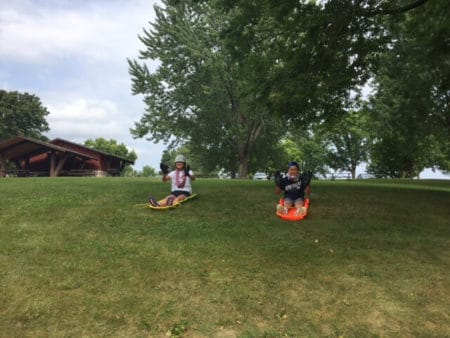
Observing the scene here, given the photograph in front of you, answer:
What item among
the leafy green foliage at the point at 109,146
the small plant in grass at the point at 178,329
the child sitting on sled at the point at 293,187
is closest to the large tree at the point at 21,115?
the leafy green foliage at the point at 109,146

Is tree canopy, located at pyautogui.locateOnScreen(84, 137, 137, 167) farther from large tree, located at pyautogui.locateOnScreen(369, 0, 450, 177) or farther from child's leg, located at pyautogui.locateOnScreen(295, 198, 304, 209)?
child's leg, located at pyautogui.locateOnScreen(295, 198, 304, 209)

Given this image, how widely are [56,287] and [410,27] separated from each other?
12.8 meters

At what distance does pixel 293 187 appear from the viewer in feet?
31.7

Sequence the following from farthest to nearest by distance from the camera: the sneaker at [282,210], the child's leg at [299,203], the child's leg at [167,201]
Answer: the child's leg at [167,201] < the child's leg at [299,203] < the sneaker at [282,210]

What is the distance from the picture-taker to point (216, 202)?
35.0 ft

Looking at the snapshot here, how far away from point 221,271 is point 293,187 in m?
3.94

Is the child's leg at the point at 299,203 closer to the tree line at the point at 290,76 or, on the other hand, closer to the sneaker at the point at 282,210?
the sneaker at the point at 282,210

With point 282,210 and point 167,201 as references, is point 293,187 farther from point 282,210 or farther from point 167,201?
point 167,201

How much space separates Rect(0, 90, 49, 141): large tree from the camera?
2756 inches

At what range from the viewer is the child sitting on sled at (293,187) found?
940 cm

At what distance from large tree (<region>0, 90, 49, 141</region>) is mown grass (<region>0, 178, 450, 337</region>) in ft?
228

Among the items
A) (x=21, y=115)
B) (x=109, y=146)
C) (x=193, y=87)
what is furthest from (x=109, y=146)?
(x=193, y=87)

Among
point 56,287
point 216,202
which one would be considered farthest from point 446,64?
point 56,287

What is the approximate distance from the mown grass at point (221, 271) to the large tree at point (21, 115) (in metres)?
69.6
